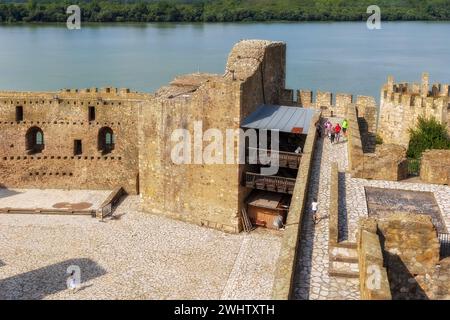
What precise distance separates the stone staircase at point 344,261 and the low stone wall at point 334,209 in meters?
0.16

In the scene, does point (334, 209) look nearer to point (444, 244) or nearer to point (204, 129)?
point (444, 244)

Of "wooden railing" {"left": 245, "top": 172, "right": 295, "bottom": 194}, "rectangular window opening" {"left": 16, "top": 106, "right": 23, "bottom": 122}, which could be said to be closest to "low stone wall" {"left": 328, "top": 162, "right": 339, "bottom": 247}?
"wooden railing" {"left": 245, "top": 172, "right": 295, "bottom": 194}

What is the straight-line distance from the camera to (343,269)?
26.3 ft

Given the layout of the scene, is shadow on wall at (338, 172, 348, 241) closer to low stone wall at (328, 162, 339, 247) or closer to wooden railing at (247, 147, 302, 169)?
low stone wall at (328, 162, 339, 247)

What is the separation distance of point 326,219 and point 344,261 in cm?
165

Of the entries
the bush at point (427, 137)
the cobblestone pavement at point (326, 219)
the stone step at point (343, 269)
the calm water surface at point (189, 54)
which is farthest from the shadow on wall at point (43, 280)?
the calm water surface at point (189, 54)

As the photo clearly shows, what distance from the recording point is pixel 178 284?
46.0 feet

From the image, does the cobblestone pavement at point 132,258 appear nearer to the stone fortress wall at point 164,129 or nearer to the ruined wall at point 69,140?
the stone fortress wall at point 164,129

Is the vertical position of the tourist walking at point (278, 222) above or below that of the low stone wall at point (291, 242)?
below

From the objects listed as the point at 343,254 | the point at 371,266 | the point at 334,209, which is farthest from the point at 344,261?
the point at 334,209

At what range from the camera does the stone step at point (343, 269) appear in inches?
310

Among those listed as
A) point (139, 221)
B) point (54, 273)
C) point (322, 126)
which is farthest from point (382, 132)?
point (54, 273)
